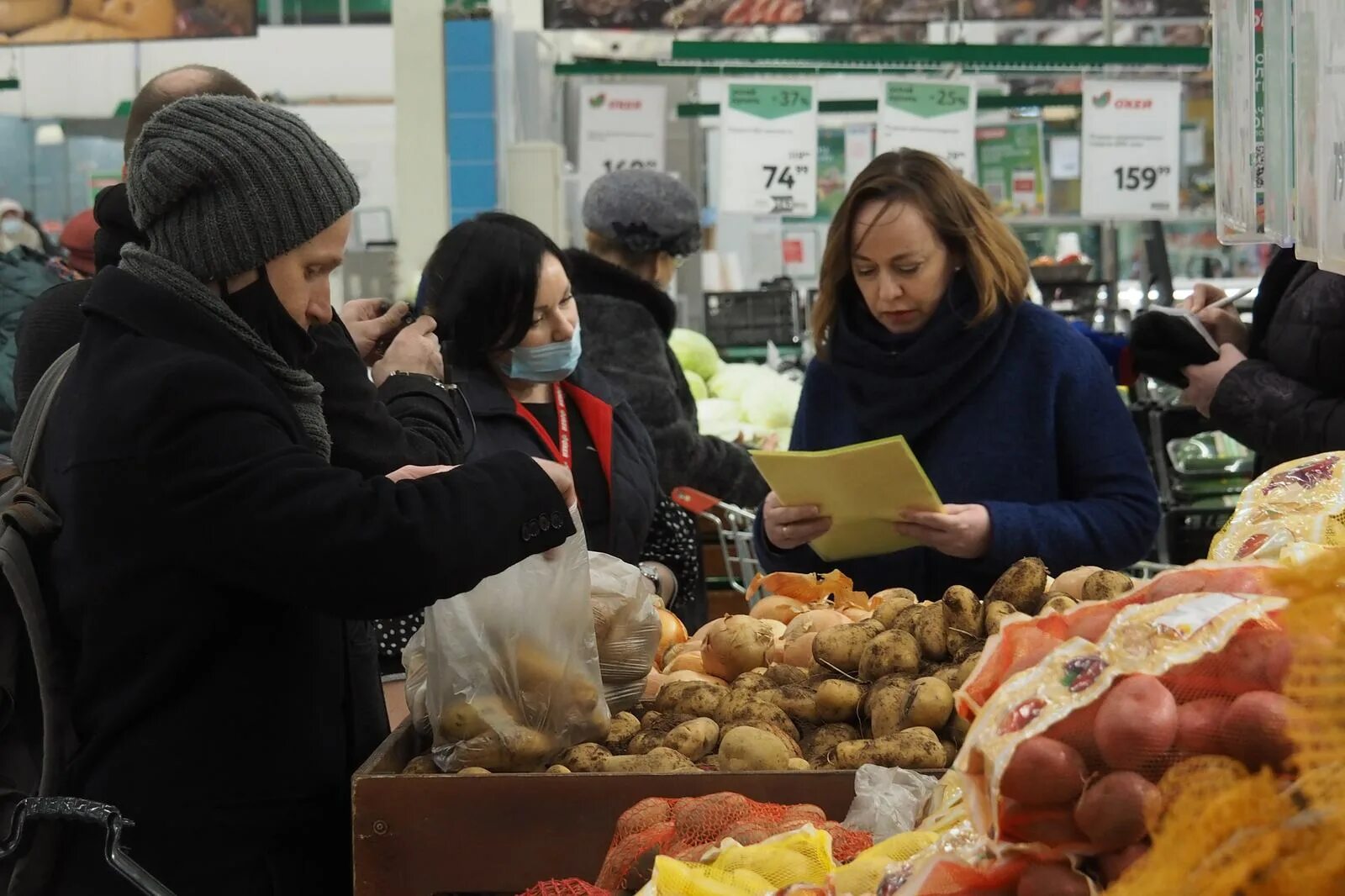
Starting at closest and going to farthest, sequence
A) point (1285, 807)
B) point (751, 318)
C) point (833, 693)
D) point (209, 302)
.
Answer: point (1285, 807), point (209, 302), point (833, 693), point (751, 318)

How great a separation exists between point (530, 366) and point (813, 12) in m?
5.68

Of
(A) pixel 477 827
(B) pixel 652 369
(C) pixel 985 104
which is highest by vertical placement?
(C) pixel 985 104

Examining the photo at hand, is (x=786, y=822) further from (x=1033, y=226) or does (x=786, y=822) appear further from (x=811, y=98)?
(x=1033, y=226)

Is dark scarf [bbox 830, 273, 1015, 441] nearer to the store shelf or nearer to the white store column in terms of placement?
the white store column

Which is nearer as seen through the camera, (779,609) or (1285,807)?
(1285,807)

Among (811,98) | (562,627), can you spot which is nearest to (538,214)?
(811,98)

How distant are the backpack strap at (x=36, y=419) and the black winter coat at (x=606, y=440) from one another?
3.87 feet

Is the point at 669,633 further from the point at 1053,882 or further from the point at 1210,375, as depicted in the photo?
the point at 1053,882

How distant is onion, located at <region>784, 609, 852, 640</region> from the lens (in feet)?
8.79

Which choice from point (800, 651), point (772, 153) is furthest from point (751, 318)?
point (800, 651)

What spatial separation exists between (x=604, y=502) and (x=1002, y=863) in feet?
7.80

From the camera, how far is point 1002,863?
120cm

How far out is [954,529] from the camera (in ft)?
9.35

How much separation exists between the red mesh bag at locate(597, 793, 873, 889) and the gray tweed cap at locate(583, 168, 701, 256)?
2925 mm
